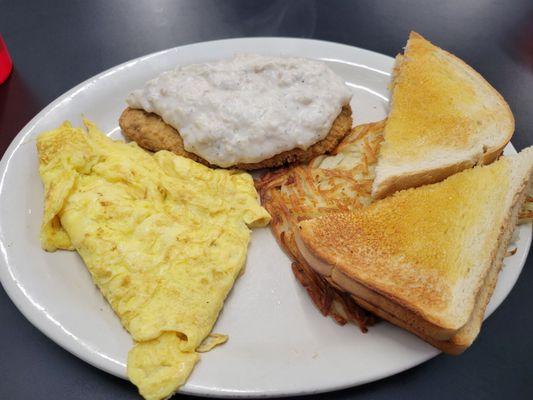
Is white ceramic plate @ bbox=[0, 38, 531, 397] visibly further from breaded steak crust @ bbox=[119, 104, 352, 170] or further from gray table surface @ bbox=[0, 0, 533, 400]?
gray table surface @ bbox=[0, 0, 533, 400]

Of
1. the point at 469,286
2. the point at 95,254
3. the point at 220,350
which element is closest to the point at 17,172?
the point at 95,254

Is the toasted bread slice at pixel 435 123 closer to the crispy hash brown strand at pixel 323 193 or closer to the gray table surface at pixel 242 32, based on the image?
the crispy hash brown strand at pixel 323 193

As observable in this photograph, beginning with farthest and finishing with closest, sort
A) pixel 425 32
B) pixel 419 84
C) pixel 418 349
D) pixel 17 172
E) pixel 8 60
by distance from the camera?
pixel 425 32 < pixel 8 60 < pixel 419 84 < pixel 17 172 < pixel 418 349

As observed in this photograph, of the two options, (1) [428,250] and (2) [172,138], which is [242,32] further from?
(1) [428,250]

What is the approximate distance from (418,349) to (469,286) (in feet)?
1.10

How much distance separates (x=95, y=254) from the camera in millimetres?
2049

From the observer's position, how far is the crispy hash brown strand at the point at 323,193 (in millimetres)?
2168

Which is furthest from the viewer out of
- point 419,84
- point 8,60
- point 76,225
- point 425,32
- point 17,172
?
point 425,32

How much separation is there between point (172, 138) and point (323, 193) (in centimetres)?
86

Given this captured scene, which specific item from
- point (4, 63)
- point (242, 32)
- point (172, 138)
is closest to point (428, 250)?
point (172, 138)

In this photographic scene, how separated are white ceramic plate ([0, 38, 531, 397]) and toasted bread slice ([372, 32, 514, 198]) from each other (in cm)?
50

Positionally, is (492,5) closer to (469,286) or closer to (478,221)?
(478,221)

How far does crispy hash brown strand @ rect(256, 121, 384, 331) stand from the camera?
A: 85.4 inches

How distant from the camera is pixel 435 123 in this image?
8.65 ft
